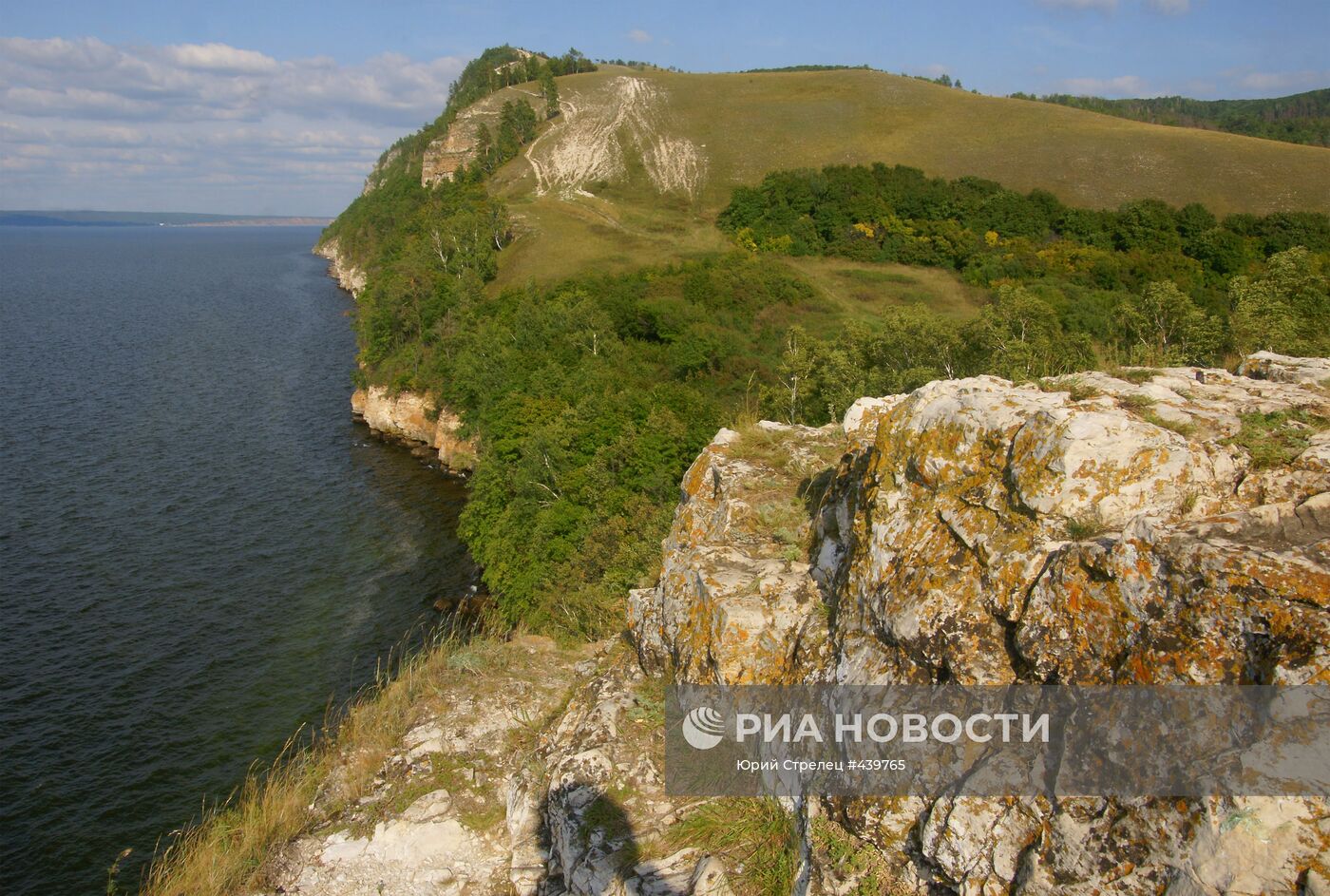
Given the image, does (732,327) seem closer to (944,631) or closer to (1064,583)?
(944,631)

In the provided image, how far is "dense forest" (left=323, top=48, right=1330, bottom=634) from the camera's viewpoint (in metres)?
23.0

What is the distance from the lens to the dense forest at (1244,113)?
343 ft

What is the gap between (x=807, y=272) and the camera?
219 ft

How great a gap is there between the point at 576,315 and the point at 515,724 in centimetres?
3832

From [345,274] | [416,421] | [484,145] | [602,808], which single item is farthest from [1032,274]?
[345,274]

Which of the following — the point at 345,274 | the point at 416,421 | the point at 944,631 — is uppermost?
the point at 944,631

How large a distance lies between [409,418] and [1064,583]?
48.2m

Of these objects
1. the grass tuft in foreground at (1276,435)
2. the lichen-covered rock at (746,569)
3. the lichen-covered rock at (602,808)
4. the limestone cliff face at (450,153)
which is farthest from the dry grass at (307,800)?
the limestone cliff face at (450,153)

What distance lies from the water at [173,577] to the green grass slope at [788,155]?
84.9 feet

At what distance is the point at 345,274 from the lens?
116m

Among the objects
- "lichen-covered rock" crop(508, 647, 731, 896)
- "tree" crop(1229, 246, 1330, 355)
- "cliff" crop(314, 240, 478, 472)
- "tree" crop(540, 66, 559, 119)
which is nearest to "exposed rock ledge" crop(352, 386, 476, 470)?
"cliff" crop(314, 240, 478, 472)

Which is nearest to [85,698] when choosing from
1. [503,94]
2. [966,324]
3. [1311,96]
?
[966,324]

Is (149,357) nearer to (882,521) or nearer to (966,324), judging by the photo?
(966,324)

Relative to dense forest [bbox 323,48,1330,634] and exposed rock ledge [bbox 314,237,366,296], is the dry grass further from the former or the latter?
exposed rock ledge [bbox 314,237,366,296]
